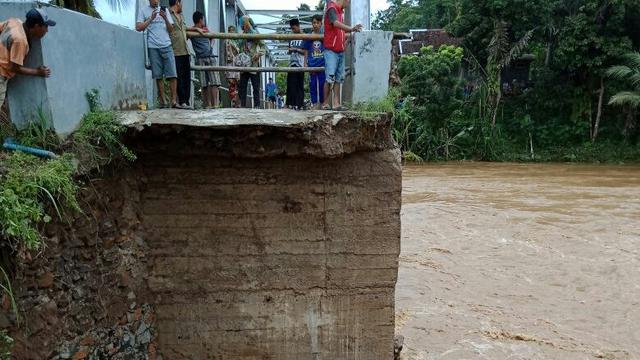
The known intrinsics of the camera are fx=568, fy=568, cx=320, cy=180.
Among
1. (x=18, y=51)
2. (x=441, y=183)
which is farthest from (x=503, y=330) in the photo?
(x=441, y=183)

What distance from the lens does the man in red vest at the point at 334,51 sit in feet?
16.1

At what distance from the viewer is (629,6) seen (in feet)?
61.8

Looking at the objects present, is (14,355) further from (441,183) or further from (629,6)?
(629,6)

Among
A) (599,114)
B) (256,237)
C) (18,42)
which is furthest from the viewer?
(599,114)

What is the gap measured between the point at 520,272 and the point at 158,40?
23.3 feet

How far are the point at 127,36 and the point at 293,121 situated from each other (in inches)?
66.2

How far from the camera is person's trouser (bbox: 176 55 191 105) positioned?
17.2 ft

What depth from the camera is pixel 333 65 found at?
4.95 meters

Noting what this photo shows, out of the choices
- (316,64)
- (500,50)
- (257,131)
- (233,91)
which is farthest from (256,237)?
(500,50)

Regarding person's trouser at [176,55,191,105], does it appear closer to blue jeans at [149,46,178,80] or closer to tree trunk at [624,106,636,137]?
blue jeans at [149,46,178,80]

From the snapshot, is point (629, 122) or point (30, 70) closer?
point (30, 70)

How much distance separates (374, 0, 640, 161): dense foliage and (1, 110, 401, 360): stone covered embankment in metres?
15.3

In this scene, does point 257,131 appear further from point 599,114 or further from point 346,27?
point 599,114

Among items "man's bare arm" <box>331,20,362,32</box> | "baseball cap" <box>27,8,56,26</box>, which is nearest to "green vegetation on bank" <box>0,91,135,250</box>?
"baseball cap" <box>27,8,56,26</box>
